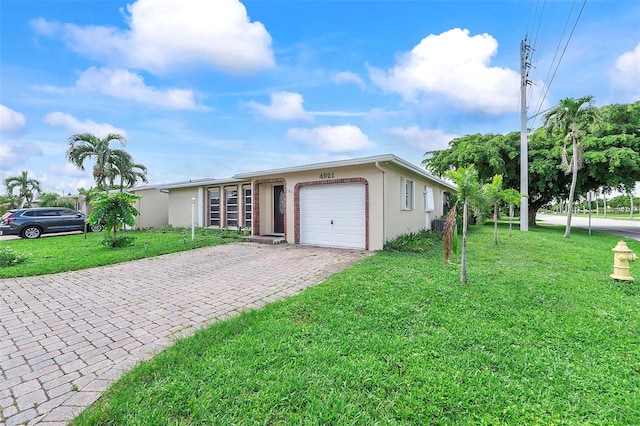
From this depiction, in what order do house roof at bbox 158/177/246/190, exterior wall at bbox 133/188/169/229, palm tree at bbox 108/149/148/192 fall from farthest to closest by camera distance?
1. exterior wall at bbox 133/188/169/229
2. palm tree at bbox 108/149/148/192
3. house roof at bbox 158/177/246/190

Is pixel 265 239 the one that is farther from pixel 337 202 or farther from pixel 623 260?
pixel 623 260

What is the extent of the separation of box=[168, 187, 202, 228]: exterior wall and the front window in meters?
2.07

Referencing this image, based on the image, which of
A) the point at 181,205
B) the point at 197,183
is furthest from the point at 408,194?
the point at 181,205

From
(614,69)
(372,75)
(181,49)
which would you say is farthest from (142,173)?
(614,69)

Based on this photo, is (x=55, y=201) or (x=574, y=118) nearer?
(x=574, y=118)

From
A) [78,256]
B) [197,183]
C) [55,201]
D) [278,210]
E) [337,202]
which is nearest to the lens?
[78,256]

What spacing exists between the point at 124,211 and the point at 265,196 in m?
4.85

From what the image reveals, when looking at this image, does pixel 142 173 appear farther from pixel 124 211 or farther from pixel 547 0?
pixel 547 0

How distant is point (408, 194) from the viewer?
1060cm

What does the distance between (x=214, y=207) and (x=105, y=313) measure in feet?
34.9

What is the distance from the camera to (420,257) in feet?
23.9

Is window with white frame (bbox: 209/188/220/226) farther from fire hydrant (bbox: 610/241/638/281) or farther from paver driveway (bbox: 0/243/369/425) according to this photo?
fire hydrant (bbox: 610/241/638/281)

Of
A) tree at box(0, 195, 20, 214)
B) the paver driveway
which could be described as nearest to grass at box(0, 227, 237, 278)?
the paver driveway

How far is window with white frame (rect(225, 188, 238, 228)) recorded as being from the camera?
13.2 m
